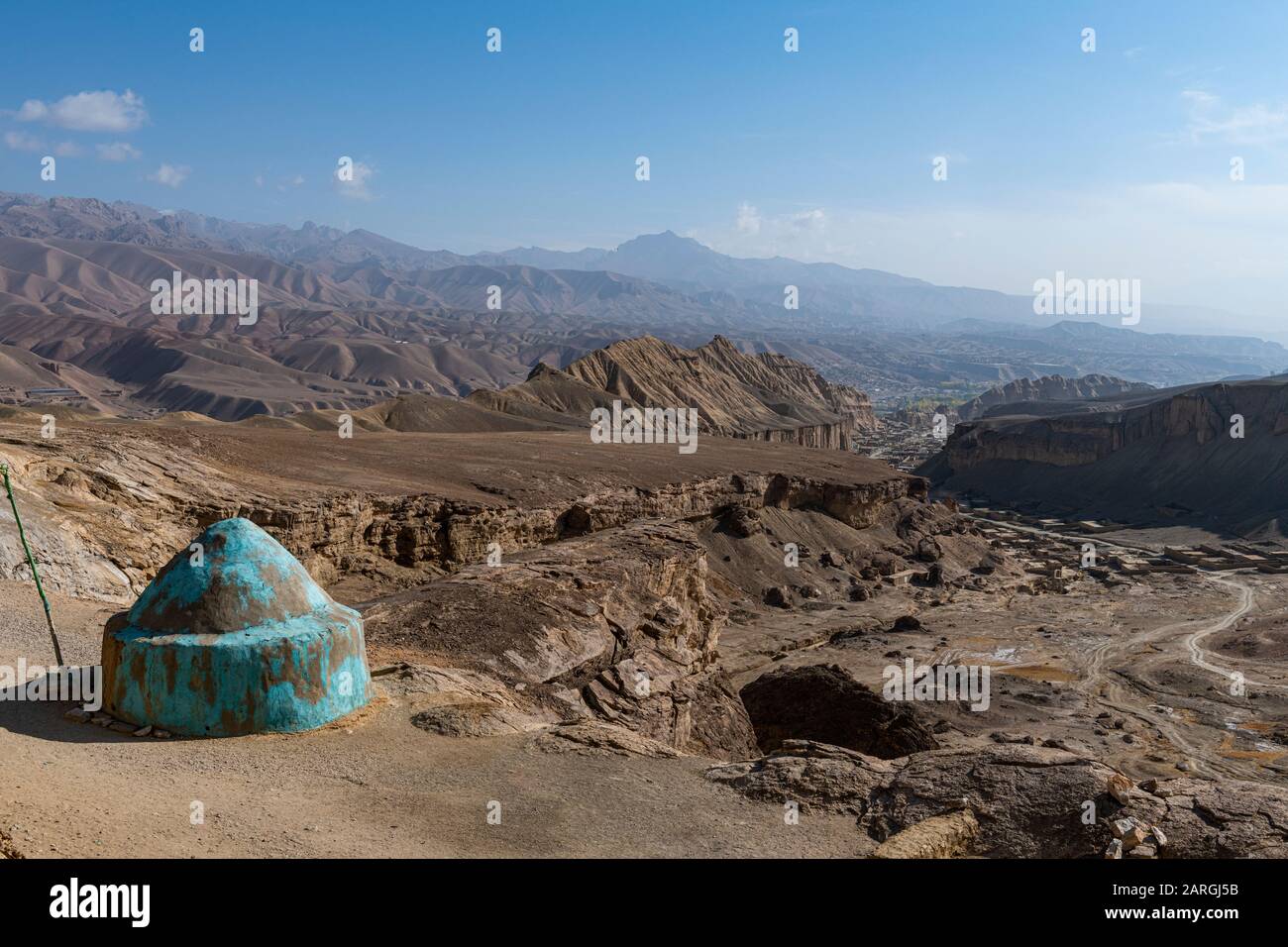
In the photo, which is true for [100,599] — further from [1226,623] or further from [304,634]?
[1226,623]

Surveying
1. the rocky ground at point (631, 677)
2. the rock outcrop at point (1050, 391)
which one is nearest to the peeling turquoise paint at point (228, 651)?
→ the rocky ground at point (631, 677)

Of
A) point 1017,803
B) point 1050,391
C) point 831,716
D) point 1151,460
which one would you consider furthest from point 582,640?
point 1050,391

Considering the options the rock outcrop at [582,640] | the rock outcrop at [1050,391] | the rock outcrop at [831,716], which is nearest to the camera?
the rock outcrop at [582,640]

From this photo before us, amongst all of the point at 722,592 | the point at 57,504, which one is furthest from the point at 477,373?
the point at 57,504

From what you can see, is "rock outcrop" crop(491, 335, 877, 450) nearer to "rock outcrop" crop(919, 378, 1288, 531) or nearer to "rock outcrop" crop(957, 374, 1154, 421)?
"rock outcrop" crop(919, 378, 1288, 531)

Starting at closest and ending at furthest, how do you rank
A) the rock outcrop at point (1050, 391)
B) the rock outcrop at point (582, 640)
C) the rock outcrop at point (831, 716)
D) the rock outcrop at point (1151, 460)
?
the rock outcrop at point (582, 640) < the rock outcrop at point (831, 716) < the rock outcrop at point (1151, 460) < the rock outcrop at point (1050, 391)

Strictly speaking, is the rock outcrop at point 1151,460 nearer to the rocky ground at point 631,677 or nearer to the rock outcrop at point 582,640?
the rocky ground at point 631,677
